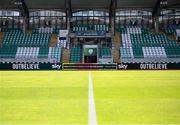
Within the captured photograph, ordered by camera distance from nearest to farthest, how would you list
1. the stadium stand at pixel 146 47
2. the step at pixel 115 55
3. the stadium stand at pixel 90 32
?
the stadium stand at pixel 146 47, the step at pixel 115 55, the stadium stand at pixel 90 32

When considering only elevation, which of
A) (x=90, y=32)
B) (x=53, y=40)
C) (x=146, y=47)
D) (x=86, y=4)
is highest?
(x=86, y=4)

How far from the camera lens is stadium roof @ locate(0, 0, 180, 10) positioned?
57750 millimetres

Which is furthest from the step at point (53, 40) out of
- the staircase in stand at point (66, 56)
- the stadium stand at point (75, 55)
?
the stadium stand at point (75, 55)

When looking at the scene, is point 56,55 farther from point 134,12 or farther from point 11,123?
point 11,123

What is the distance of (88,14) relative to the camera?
62156 millimetres

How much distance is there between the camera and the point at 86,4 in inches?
2327

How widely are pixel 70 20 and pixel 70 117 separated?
53146 mm

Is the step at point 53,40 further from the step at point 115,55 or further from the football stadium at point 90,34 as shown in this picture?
the step at point 115,55

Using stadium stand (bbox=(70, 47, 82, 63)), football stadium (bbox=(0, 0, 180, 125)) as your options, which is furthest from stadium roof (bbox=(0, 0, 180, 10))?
stadium stand (bbox=(70, 47, 82, 63))

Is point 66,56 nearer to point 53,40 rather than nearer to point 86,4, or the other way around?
point 53,40

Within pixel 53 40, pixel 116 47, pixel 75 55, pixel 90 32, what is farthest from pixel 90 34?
pixel 53 40

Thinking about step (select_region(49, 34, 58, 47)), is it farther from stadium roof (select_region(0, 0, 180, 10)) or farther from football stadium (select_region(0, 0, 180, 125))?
stadium roof (select_region(0, 0, 180, 10))

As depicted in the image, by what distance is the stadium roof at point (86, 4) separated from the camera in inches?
2274

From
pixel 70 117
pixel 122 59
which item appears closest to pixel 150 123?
pixel 70 117
